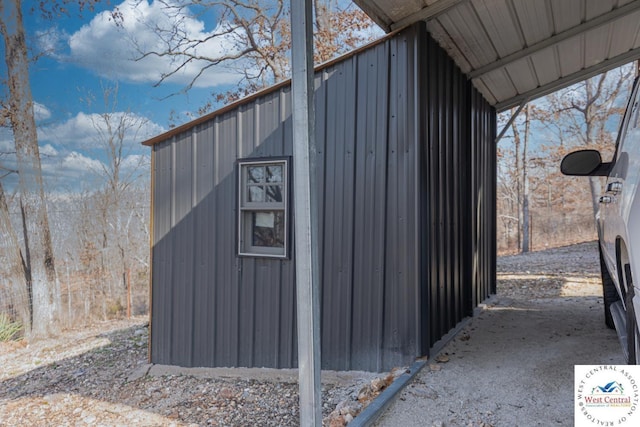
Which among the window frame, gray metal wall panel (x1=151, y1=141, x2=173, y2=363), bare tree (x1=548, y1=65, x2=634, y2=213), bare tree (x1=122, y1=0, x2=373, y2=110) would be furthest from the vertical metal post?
bare tree (x1=548, y1=65, x2=634, y2=213)

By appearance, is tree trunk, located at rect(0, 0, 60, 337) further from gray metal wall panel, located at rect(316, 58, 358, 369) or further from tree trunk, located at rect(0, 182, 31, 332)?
gray metal wall panel, located at rect(316, 58, 358, 369)

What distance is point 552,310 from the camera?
5.64 meters

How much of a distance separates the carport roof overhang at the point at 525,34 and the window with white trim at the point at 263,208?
1.78m

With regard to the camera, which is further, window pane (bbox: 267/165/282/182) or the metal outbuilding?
window pane (bbox: 267/165/282/182)

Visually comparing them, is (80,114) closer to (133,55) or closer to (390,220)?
(133,55)

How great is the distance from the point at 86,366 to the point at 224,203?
4.14 metres

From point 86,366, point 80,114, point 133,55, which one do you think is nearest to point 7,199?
point 80,114

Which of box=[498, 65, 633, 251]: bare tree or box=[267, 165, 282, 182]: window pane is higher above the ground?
box=[498, 65, 633, 251]: bare tree

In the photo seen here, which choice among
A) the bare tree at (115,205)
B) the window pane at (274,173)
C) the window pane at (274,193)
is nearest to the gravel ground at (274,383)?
the window pane at (274,193)

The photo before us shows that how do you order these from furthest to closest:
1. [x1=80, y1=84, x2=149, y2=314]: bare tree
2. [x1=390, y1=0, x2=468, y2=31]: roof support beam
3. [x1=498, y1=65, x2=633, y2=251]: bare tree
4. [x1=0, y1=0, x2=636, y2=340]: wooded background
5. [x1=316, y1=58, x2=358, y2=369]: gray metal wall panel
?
[x1=498, y1=65, x2=633, y2=251]: bare tree
[x1=80, y1=84, x2=149, y2=314]: bare tree
[x1=0, y1=0, x2=636, y2=340]: wooded background
[x1=316, y1=58, x2=358, y2=369]: gray metal wall panel
[x1=390, y1=0, x2=468, y2=31]: roof support beam

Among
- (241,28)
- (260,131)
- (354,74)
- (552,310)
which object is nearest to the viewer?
(354,74)

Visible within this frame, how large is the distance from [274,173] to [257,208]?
406 mm

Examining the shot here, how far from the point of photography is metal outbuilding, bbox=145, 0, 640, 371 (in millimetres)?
3826

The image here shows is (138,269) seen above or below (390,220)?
below
